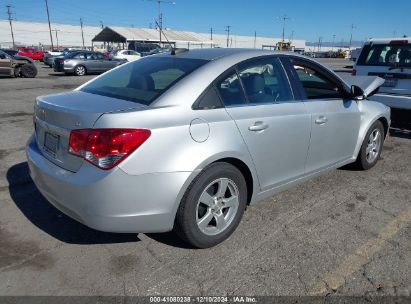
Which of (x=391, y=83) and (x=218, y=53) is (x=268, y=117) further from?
(x=391, y=83)

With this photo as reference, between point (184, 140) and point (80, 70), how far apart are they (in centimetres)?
2231

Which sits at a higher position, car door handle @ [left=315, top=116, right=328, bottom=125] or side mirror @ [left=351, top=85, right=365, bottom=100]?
side mirror @ [left=351, top=85, right=365, bottom=100]

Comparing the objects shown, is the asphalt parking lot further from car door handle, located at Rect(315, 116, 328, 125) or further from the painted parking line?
car door handle, located at Rect(315, 116, 328, 125)

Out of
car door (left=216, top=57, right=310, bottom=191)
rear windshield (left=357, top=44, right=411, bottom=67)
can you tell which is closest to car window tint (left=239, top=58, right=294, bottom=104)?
car door (left=216, top=57, right=310, bottom=191)

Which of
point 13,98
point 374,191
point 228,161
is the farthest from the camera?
point 13,98

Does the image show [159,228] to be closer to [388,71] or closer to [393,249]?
[393,249]

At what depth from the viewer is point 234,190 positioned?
127 inches

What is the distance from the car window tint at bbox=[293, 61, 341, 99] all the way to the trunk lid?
1.93 metres

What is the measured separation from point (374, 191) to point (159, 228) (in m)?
2.90

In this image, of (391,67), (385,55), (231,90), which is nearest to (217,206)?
(231,90)

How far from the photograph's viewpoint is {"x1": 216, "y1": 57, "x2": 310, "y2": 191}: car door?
319cm

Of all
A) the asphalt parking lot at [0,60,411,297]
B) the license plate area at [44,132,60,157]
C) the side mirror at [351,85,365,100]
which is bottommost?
the asphalt parking lot at [0,60,411,297]

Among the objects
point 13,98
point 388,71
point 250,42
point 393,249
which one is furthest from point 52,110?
point 250,42

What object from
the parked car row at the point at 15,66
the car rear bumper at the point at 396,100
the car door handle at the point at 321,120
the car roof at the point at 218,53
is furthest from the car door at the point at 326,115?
the parked car row at the point at 15,66
